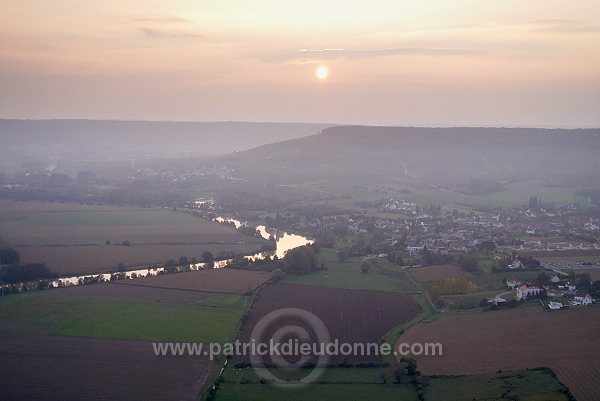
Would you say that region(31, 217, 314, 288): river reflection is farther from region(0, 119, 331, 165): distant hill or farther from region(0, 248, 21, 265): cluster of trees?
region(0, 119, 331, 165): distant hill

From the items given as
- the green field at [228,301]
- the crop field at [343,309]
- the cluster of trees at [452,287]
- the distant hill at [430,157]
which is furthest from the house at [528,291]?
Answer: the distant hill at [430,157]

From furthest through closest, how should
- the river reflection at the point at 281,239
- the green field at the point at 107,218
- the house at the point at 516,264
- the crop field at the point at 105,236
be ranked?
the green field at the point at 107,218 < the river reflection at the point at 281,239 < the crop field at the point at 105,236 < the house at the point at 516,264

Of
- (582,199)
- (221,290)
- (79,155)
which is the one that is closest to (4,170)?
(79,155)

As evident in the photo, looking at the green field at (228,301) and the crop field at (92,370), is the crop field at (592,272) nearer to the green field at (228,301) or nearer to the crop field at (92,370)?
the green field at (228,301)

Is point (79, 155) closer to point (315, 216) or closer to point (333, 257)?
point (315, 216)

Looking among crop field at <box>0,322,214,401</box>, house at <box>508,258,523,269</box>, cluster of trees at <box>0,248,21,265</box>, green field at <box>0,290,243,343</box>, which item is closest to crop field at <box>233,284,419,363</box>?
green field at <box>0,290,243,343</box>

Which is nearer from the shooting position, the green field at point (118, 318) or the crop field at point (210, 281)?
the green field at point (118, 318)
